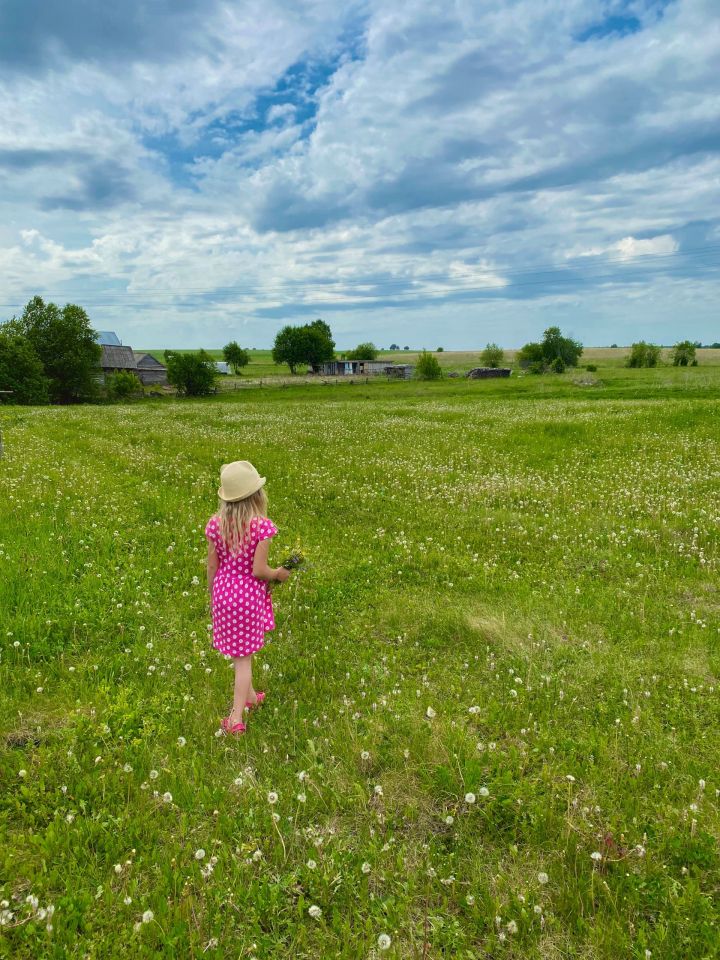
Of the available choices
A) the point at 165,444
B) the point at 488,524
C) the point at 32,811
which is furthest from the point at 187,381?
the point at 32,811

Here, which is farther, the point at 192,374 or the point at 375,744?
the point at 192,374

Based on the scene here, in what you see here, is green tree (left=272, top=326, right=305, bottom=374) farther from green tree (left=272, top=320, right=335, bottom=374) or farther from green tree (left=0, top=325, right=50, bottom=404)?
green tree (left=0, top=325, right=50, bottom=404)

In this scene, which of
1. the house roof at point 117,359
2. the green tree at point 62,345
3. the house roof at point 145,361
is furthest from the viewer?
the house roof at point 145,361

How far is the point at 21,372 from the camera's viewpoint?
244 feet

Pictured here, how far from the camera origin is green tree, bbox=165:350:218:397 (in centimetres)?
8462

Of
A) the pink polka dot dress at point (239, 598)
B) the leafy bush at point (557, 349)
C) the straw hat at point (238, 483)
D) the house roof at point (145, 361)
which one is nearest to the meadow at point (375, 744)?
the pink polka dot dress at point (239, 598)

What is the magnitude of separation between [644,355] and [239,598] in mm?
139007

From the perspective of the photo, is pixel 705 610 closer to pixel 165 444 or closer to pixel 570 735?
pixel 570 735

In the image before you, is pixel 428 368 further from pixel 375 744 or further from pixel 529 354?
pixel 375 744

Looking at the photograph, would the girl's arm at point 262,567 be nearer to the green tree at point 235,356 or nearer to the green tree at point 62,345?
the green tree at point 62,345

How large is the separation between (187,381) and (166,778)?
86543 mm

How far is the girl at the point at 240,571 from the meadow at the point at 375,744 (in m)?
0.59

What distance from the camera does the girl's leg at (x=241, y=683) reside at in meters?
5.47

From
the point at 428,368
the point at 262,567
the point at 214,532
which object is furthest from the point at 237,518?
the point at 428,368
